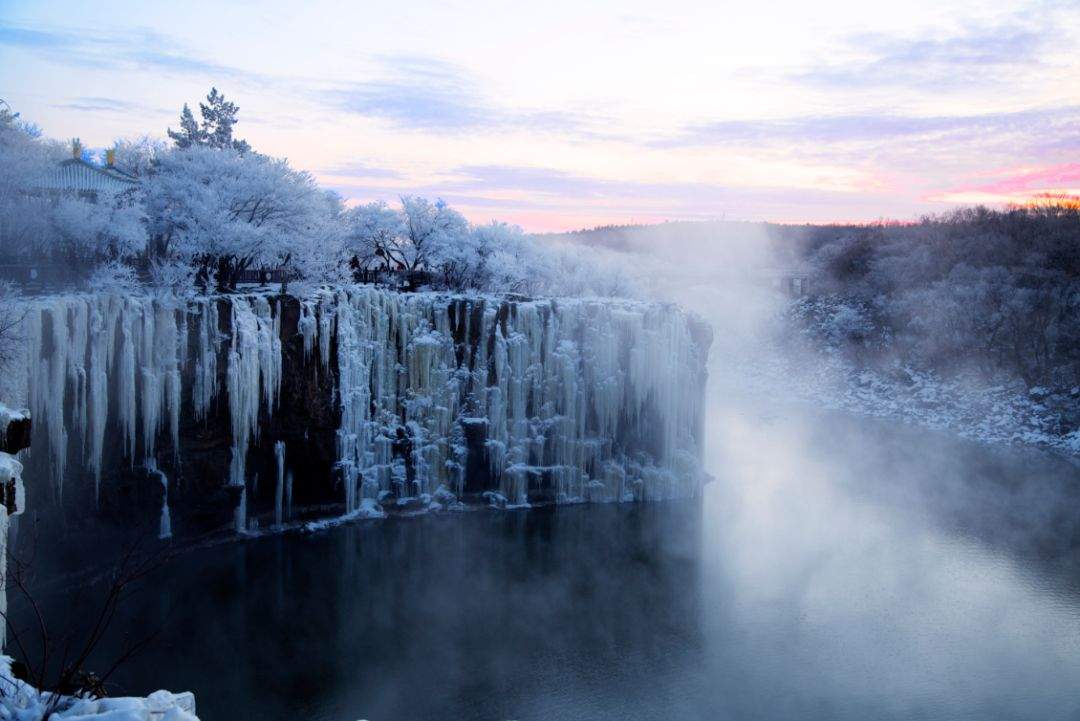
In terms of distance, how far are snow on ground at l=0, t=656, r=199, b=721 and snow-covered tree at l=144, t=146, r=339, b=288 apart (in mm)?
21778

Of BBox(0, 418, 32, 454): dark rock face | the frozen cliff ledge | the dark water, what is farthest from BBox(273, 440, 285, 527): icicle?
BBox(0, 418, 32, 454): dark rock face

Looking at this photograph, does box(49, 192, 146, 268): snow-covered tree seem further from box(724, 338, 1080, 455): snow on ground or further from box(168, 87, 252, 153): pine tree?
box(724, 338, 1080, 455): snow on ground

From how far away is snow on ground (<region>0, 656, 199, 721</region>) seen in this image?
6449 mm

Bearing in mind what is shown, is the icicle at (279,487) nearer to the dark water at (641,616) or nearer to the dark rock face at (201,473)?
the dark rock face at (201,473)

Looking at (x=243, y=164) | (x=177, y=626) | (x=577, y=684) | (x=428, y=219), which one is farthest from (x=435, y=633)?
(x=428, y=219)

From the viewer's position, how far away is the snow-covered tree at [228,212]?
27.2 m

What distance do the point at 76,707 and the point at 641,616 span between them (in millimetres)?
16111

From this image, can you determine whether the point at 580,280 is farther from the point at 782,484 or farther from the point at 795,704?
the point at 795,704

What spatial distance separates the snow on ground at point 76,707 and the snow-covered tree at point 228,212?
71.4 ft

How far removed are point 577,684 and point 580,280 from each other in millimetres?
35194

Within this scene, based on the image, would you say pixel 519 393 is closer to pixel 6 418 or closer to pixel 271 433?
pixel 271 433

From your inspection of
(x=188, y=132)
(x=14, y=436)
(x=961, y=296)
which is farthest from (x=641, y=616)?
(x=961, y=296)

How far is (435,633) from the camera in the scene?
1950 cm

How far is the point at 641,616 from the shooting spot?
2097cm
